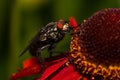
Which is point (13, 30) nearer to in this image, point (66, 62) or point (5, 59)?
point (5, 59)

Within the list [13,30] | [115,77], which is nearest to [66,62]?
[115,77]

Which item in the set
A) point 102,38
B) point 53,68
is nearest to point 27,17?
point 53,68

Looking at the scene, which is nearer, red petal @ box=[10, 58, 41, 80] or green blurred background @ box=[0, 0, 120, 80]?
red petal @ box=[10, 58, 41, 80]

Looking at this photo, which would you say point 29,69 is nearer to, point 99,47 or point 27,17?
point 99,47

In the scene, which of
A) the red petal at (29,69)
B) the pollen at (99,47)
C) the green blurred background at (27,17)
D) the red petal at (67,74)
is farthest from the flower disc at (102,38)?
the green blurred background at (27,17)

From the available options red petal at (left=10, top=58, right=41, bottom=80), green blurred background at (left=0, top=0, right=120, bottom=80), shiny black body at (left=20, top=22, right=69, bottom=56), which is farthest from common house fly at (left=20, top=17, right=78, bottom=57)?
green blurred background at (left=0, top=0, right=120, bottom=80)

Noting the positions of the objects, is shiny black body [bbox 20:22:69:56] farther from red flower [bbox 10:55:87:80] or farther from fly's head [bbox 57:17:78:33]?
red flower [bbox 10:55:87:80]

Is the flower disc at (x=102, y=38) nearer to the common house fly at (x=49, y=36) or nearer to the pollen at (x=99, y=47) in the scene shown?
the pollen at (x=99, y=47)
